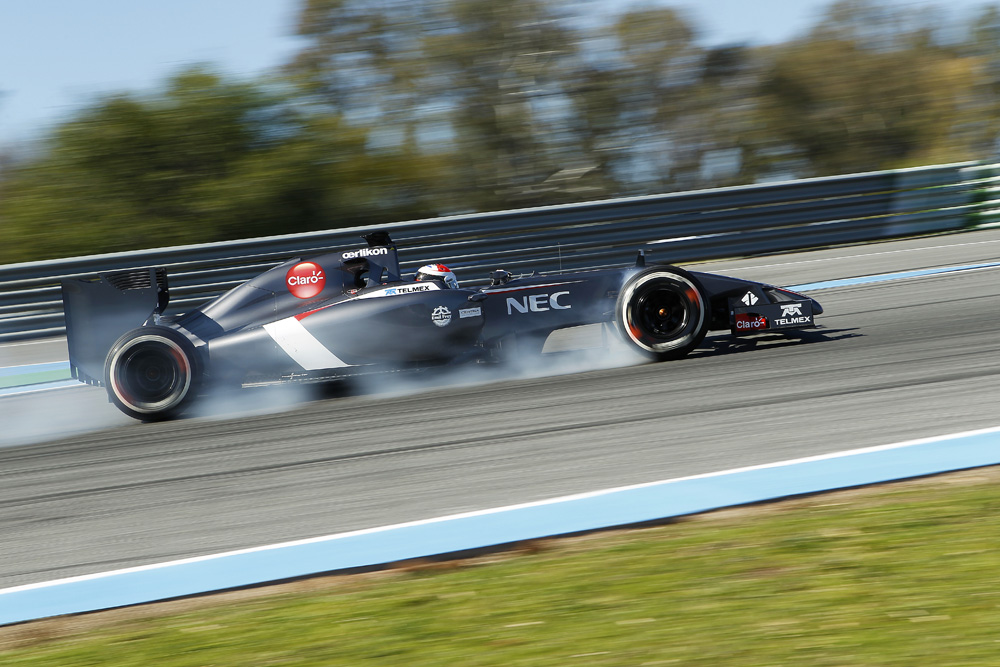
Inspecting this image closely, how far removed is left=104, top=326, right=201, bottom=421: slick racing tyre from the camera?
265 inches

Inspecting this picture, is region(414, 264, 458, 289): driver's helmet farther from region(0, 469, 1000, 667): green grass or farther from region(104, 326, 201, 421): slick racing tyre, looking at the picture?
region(0, 469, 1000, 667): green grass

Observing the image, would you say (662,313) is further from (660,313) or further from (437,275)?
(437,275)

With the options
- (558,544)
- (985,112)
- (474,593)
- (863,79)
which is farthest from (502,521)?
(985,112)

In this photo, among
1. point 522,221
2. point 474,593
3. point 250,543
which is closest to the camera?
point 474,593

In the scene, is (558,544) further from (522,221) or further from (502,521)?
(522,221)

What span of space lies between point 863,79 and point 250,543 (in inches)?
805

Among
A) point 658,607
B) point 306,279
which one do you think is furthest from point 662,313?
point 658,607

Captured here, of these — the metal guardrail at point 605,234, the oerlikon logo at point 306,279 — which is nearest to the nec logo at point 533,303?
the oerlikon logo at point 306,279

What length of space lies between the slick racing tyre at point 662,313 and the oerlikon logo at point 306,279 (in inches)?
84.5

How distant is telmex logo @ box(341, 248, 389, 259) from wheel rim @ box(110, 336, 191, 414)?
1352mm

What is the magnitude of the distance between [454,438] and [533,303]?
5.27 feet

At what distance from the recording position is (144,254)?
11.0 metres

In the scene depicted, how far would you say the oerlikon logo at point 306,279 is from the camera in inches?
277

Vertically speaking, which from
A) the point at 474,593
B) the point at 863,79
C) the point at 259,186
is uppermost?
the point at 863,79
